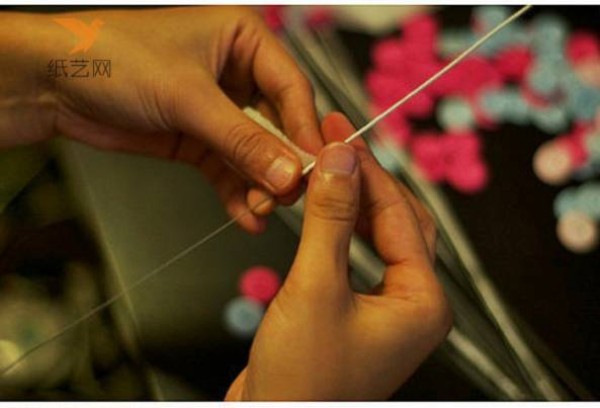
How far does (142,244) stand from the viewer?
0.88 metres

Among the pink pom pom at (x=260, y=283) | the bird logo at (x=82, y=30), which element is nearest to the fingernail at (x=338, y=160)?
the pink pom pom at (x=260, y=283)

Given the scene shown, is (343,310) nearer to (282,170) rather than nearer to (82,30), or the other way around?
(282,170)

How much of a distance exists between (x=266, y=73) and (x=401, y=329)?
0.36 meters

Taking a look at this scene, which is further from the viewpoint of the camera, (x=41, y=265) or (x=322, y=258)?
(x=41, y=265)

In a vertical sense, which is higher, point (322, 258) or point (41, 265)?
point (41, 265)

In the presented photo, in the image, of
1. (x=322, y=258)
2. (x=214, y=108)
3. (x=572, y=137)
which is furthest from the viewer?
(x=572, y=137)

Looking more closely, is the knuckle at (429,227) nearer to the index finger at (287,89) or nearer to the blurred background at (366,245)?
the blurred background at (366,245)

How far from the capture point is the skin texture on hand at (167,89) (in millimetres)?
820

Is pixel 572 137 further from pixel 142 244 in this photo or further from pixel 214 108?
pixel 142 244

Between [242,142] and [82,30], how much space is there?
265 mm

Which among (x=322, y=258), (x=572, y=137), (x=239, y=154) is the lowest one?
(x=572, y=137)

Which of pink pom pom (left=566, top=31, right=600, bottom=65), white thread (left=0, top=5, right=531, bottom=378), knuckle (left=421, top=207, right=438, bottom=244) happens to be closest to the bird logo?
white thread (left=0, top=5, right=531, bottom=378)

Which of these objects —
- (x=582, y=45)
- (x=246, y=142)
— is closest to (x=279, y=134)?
(x=246, y=142)

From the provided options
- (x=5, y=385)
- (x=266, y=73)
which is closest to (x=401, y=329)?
(x=266, y=73)
